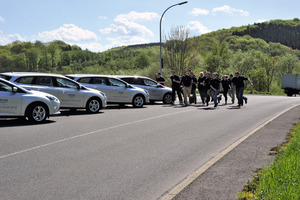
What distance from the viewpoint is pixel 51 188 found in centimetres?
468

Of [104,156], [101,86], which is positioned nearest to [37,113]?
[104,156]

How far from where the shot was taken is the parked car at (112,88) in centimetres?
1672

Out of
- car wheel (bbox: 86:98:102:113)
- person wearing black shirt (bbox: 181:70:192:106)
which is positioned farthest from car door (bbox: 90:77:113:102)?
person wearing black shirt (bbox: 181:70:192:106)

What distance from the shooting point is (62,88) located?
1402 cm

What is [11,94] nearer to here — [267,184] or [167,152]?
[167,152]

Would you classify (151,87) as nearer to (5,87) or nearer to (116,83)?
(116,83)

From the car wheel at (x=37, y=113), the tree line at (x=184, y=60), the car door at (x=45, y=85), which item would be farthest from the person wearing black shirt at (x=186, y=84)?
the tree line at (x=184, y=60)

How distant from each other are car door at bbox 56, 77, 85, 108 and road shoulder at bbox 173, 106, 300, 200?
25.6 feet

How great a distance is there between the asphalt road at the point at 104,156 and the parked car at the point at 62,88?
218 centimetres

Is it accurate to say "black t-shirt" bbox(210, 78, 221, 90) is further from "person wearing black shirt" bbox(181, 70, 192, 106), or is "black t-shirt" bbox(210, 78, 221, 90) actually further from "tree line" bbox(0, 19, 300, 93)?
"tree line" bbox(0, 19, 300, 93)

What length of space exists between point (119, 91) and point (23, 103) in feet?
21.7

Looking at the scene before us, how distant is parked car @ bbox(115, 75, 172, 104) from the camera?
20.0m

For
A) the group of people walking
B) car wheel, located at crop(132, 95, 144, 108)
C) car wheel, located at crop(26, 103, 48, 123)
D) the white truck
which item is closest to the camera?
car wheel, located at crop(26, 103, 48, 123)

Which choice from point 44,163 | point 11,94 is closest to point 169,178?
point 44,163
